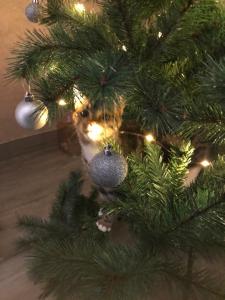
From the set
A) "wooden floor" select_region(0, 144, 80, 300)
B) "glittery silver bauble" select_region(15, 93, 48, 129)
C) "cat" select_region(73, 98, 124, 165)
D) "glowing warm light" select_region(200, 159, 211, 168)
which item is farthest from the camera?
"wooden floor" select_region(0, 144, 80, 300)

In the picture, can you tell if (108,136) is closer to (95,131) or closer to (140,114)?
(95,131)

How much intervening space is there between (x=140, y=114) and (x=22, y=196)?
0.99 m

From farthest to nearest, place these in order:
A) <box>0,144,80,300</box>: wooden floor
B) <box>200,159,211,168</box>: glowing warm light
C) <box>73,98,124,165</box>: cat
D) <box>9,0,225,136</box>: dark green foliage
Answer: <box>0,144,80,300</box>: wooden floor
<box>200,159,211,168</box>: glowing warm light
<box>73,98,124,165</box>: cat
<box>9,0,225,136</box>: dark green foliage

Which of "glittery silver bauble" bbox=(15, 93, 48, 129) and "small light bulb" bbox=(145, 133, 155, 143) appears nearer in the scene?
"glittery silver bauble" bbox=(15, 93, 48, 129)

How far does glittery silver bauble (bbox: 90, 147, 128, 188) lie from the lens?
0.51 metres

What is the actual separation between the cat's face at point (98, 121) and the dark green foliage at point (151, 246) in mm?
73

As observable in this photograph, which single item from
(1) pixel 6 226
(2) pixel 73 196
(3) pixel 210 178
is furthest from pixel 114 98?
(1) pixel 6 226

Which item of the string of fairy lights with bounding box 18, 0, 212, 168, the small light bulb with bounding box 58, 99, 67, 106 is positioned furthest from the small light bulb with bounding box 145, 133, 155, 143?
the small light bulb with bounding box 58, 99, 67, 106

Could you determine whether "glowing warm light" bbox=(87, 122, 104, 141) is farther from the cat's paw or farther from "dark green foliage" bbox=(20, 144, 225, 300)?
the cat's paw

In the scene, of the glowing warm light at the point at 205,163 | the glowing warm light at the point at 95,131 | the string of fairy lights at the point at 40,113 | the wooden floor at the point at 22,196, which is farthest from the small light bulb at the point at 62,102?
the wooden floor at the point at 22,196

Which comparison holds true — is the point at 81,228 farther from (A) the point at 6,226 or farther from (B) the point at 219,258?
(A) the point at 6,226

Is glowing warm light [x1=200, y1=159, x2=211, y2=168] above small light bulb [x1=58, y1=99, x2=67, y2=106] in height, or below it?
below

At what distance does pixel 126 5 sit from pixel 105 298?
38 cm

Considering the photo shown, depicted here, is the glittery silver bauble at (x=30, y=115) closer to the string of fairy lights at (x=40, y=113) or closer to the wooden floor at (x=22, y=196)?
the string of fairy lights at (x=40, y=113)
